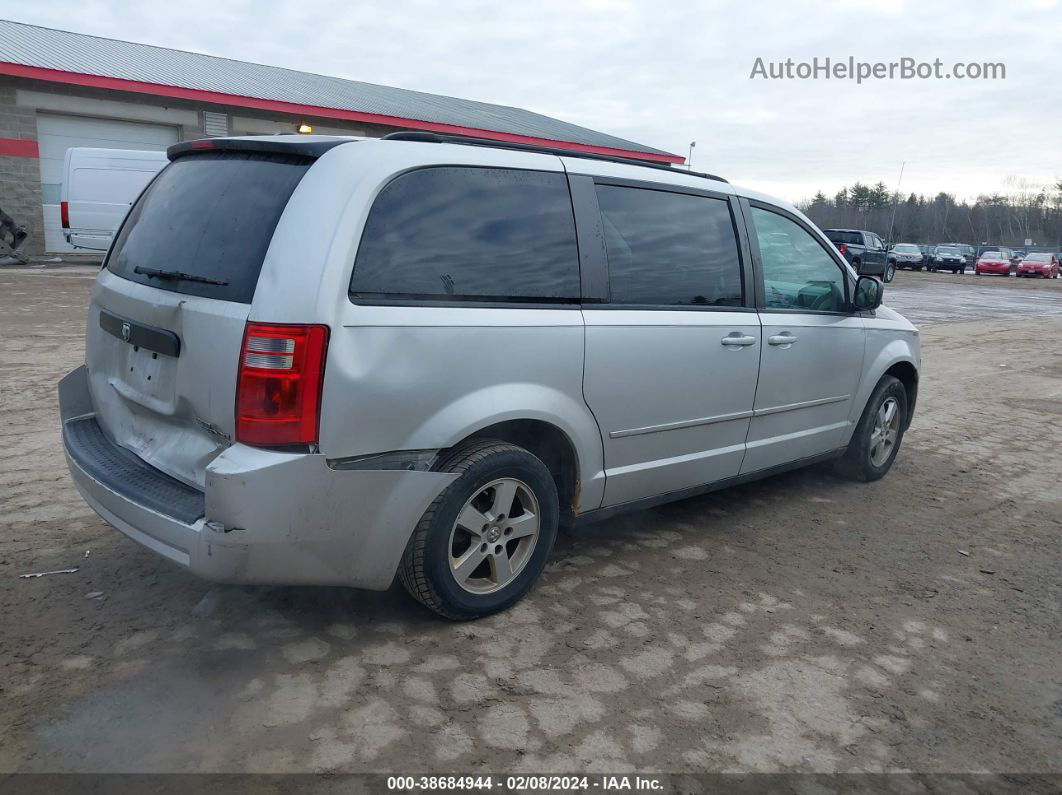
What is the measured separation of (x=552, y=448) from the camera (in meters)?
3.54

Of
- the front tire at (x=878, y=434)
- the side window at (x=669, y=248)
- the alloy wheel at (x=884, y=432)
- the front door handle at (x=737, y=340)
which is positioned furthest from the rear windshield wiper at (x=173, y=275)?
the alloy wheel at (x=884, y=432)

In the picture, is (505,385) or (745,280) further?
(745,280)

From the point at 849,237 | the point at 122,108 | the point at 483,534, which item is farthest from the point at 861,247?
the point at 483,534

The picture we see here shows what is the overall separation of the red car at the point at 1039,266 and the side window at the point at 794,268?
43803mm

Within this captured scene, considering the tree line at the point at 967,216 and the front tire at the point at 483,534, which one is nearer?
the front tire at the point at 483,534

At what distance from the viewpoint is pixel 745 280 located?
4238 mm

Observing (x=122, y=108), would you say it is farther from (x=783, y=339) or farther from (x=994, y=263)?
(x=994, y=263)

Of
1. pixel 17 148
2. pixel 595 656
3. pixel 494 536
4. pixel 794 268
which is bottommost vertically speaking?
pixel 595 656

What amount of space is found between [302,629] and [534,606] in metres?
0.91

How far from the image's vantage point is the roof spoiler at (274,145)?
9.71ft

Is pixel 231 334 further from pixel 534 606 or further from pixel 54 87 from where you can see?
pixel 54 87

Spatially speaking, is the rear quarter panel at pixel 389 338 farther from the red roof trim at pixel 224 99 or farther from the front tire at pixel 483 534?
the red roof trim at pixel 224 99

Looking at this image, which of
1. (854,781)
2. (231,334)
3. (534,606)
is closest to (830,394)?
(534,606)

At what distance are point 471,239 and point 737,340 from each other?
154 cm
